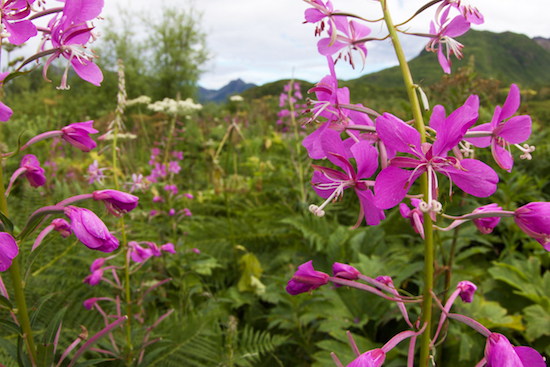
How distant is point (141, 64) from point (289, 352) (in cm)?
2327

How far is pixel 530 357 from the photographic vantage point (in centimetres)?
59

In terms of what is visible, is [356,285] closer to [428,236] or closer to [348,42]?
[428,236]

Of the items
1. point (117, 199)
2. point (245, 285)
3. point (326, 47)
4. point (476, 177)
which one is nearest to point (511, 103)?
point (476, 177)

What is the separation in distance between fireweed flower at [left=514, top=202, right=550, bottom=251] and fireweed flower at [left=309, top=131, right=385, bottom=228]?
25cm

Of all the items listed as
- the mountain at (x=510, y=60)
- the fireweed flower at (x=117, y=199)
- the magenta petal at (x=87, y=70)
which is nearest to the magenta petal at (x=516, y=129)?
the fireweed flower at (x=117, y=199)

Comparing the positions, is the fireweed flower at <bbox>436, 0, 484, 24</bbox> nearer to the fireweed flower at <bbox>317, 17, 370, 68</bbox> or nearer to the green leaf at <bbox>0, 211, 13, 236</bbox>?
the fireweed flower at <bbox>317, 17, 370, 68</bbox>

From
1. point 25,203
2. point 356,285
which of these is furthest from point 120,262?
point 356,285

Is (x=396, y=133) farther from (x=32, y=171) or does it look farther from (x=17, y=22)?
(x=32, y=171)

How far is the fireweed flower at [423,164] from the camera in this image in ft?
A: 1.93

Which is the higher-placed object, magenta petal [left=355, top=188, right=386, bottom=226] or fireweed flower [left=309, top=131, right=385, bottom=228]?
fireweed flower [left=309, top=131, right=385, bottom=228]

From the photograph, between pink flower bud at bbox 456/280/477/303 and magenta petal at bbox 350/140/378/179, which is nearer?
magenta petal at bbox 350/140/378/179

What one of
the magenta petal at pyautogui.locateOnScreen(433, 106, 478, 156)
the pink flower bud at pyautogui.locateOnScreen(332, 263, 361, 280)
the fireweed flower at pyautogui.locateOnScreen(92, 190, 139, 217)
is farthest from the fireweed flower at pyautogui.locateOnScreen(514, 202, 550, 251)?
the fireweed flower at pyautogui.locateOnScreen(92, 190, 139, 217)

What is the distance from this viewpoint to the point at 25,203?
1.90m

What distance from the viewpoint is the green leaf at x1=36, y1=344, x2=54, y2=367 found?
0.82m
